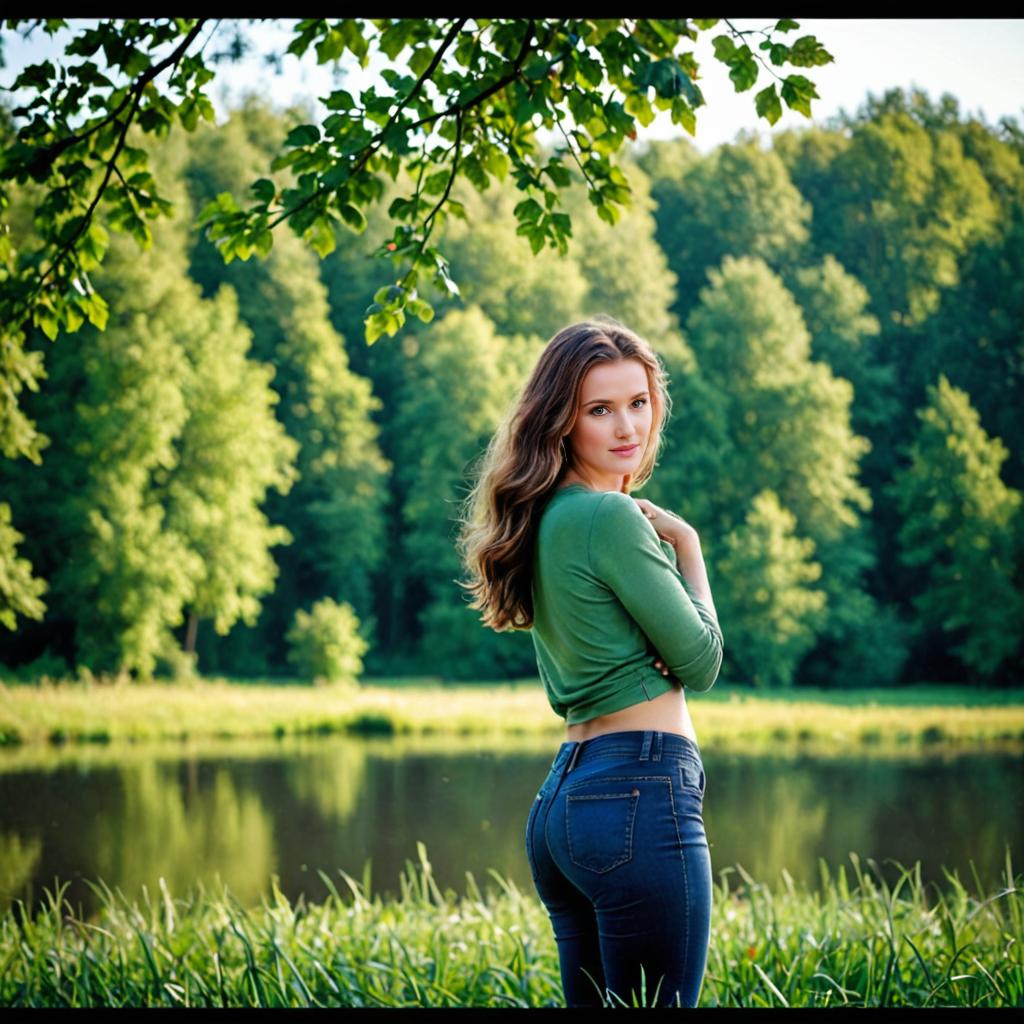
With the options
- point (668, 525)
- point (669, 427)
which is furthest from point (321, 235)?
point (669, 427)

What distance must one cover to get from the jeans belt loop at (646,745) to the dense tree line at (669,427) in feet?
58.7

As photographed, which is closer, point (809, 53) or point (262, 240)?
point (809, 53)

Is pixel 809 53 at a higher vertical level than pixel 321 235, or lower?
higher

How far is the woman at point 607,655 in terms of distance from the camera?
6.64 feet

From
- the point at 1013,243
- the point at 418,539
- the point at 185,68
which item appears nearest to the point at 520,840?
the point at 185,68

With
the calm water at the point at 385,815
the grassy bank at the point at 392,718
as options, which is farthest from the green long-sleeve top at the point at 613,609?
the grassy bank at the point at 392,718

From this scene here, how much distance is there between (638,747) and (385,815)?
9.28 meters

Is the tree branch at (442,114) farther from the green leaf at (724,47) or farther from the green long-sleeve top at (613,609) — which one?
the green long-sleeve top at (613,609)

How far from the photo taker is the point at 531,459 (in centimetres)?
227

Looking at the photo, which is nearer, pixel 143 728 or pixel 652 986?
pixel 652 986

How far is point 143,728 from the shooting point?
15711 mm

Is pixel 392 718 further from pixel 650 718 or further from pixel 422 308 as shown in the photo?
pixel 650 718

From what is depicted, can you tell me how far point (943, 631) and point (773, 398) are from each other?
647 centimetres

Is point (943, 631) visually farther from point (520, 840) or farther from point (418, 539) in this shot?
point (520, 840)
